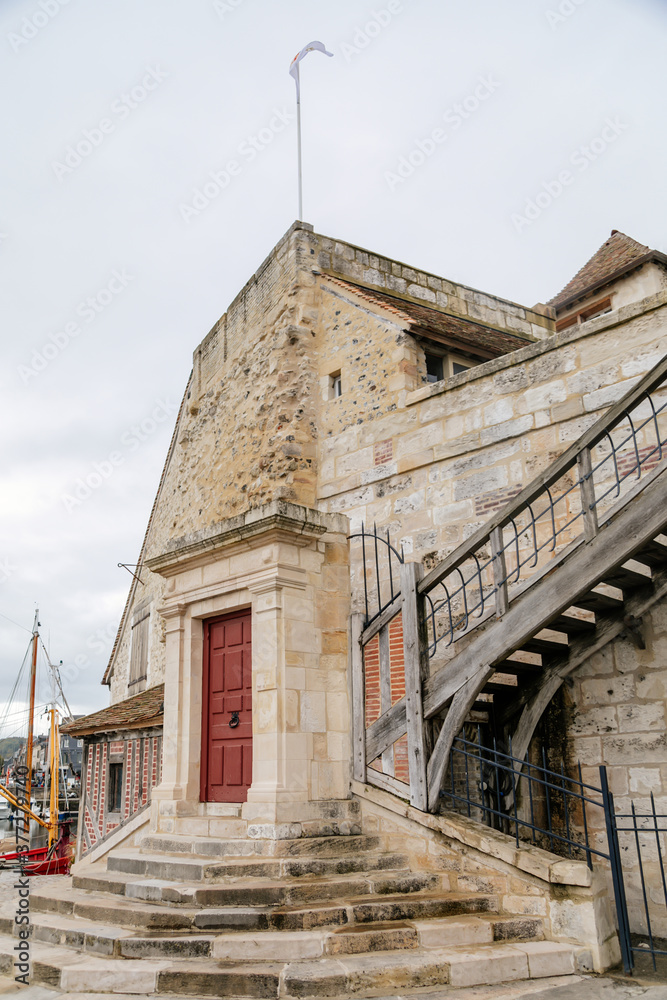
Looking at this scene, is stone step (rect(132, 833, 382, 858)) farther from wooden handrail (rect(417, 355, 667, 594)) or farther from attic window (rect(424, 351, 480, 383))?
attic window (rect(424, 351, 480, 383))

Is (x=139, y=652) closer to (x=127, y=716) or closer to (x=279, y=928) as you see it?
(x=127, y=716)

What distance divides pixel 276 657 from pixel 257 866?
1.55 metres

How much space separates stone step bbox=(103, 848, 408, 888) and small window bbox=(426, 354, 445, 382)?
5856 mm

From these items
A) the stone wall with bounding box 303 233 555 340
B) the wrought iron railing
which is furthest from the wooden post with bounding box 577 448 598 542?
the stone wall with bounding box 303 233 555 340

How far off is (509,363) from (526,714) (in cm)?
344

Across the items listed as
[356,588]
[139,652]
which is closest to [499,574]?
[356,588]

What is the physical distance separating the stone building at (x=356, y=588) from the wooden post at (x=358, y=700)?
31 mm

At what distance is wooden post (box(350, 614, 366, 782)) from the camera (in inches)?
247

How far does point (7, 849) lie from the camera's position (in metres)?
29.4

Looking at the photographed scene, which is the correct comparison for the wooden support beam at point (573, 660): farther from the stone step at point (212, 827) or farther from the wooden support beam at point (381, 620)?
the stone step at point (212, 827)

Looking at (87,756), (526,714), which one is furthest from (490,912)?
(87,756)

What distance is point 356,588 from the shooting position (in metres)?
8.61

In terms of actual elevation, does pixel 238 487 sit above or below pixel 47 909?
above

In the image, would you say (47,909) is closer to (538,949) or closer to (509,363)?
(538,949)
